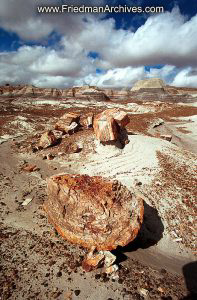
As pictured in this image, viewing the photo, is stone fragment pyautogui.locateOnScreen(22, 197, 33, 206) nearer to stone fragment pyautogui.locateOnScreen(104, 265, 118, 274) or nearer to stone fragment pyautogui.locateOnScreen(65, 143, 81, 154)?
stone fragment pyautogui.locateOnScreen(104, 265, 118, 274)

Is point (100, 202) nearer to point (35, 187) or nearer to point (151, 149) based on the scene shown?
point (35, 187)

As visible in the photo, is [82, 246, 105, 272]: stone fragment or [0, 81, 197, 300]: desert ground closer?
[0, 81, 197, 300]: desert ground

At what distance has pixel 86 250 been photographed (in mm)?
7836

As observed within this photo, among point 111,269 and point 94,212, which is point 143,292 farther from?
point 94,212

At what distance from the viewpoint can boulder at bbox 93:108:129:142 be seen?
1545 centimetres

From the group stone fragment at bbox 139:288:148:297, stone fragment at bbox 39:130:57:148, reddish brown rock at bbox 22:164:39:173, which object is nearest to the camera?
stone fragment at bbox 139:288:148:297

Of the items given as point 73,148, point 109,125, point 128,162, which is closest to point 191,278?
point 128,162

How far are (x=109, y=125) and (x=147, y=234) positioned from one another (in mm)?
7861

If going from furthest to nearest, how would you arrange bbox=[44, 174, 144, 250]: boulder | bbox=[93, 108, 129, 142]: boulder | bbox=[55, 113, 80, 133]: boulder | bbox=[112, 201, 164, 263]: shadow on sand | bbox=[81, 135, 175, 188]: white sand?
bbox=[55, 113, 80, 133]: boulder
bbox=[93, 108, 129, 142]: boulder
bbox=[81, 135, 175, 188]: white sand
bbox=[112, 201, 164, 263]: shadow on sand
bbox=[44, 174, 144, 250]: boulder

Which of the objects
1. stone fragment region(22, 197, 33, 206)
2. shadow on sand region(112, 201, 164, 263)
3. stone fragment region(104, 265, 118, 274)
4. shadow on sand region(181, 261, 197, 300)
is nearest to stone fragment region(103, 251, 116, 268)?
stone fragment region(104, 265, 118, 274)

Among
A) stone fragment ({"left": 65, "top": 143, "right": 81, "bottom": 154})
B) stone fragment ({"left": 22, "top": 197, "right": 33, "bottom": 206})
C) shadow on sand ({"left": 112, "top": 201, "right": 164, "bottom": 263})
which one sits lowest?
shadow on sand ({"left": 112, "top": 201, "right": 164, "bottom": 263})

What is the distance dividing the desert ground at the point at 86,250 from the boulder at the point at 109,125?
0.84 metres

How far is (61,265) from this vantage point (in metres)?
7.16

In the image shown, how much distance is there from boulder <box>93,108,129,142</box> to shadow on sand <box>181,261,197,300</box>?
8801mm
